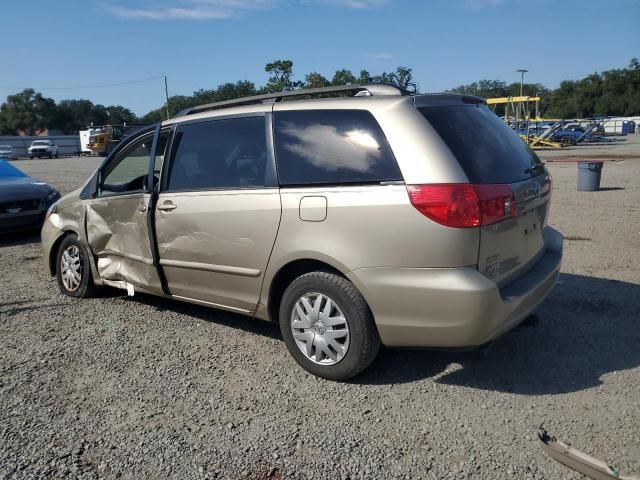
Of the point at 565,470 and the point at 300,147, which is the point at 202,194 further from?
the point at 565,470

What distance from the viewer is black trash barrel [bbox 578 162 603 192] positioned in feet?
44.3

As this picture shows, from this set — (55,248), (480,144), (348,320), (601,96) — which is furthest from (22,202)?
(601,96)

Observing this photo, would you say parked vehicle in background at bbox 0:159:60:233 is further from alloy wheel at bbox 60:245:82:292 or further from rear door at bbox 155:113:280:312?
rear door at bbox 155:113:280:312

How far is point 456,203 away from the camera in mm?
3227

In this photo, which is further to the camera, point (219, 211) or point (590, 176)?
point (590, 176)

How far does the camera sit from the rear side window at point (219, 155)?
4152 mm

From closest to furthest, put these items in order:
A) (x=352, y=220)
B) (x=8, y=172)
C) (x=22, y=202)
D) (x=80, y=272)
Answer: (x=352, y=220), (x=80, y=272), (x=22, y=202), (x=8, y=172)

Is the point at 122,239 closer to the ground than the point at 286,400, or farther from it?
farther from it

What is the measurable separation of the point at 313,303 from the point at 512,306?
1.28 m

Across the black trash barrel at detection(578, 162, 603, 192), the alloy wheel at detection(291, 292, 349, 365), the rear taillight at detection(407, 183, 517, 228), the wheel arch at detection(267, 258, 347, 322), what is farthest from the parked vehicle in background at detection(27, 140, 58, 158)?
the rear taillight at detection(407, 183, 517, 228)

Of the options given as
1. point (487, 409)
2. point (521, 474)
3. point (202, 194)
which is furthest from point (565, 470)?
point (202, 194)

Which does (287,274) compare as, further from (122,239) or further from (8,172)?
(8,172)

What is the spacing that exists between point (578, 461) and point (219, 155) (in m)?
3.18

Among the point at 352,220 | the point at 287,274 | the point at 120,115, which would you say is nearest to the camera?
the point at 352,220
